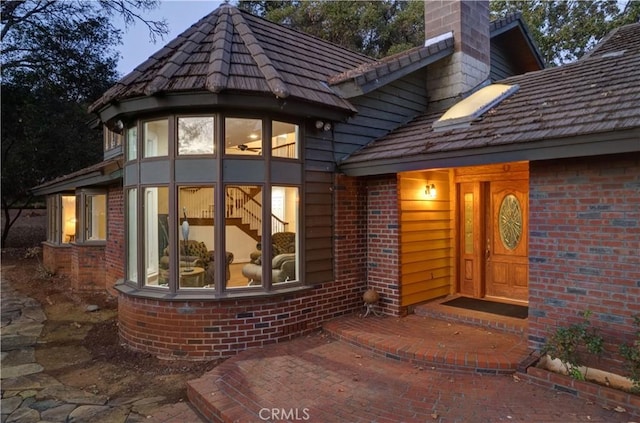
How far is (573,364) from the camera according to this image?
365cm

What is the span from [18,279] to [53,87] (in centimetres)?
829

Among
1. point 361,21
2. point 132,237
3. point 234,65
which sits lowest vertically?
point 132,237

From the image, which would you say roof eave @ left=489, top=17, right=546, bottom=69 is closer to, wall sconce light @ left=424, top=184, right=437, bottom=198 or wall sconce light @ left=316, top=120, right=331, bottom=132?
wall sconce light @ left=424, top=184, right=437, bottom=198

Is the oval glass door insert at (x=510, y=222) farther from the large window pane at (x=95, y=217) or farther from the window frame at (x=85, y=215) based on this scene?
the large window pane at (x=95, y=217)

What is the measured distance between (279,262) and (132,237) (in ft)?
7.52

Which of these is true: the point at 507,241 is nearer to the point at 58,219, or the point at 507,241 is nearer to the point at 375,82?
the point at 375,82

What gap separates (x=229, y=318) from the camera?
16.2ft

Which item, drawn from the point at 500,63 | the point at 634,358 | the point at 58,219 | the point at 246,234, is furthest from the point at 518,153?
the point at 58,219

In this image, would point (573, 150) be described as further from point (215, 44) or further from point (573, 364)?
point (215, 44)

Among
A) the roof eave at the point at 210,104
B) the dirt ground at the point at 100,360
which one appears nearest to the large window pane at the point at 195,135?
the roof eave at the point at 210,104

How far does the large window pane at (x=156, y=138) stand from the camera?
5.11 meters

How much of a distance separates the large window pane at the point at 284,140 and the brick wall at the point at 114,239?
534 cm

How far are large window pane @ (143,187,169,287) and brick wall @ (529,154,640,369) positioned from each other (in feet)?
14.7

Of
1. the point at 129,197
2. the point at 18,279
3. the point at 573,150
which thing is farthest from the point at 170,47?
the point at 18,279
